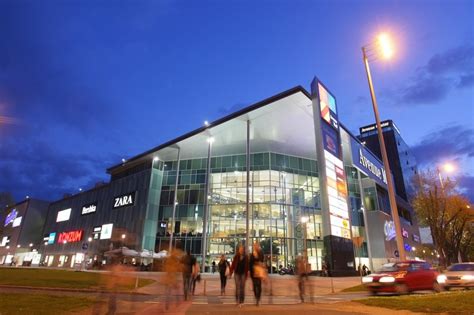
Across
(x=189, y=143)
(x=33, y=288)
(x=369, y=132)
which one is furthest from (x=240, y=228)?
(x=369, y=132)

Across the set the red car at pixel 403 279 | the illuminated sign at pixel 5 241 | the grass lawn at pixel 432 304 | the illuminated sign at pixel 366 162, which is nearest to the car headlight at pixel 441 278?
the red car at pixel 403 279

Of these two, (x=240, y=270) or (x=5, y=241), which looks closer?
(x=240, y=270)

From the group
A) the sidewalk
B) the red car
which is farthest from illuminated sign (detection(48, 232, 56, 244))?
the red car

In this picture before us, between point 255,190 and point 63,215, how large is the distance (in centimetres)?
4597

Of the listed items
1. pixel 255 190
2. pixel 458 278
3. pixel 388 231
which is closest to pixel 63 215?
pixel 255 190

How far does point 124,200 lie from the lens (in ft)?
154

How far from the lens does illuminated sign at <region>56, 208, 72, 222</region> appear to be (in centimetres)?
6274

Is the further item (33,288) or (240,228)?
(240,228)

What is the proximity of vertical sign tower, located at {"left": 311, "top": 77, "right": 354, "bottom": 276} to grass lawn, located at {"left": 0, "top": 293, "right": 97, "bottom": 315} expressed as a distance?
19588mm

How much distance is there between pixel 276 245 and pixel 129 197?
75.2 ft

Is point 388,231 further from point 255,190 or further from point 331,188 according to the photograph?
point 331,188

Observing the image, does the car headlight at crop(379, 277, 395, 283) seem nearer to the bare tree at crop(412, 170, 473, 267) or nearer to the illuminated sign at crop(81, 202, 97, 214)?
the bare tree at crop(412, 170, 473, 267)

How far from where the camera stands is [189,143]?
40.2 m

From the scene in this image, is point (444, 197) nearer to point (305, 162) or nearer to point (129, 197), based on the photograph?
point (305, 162)
